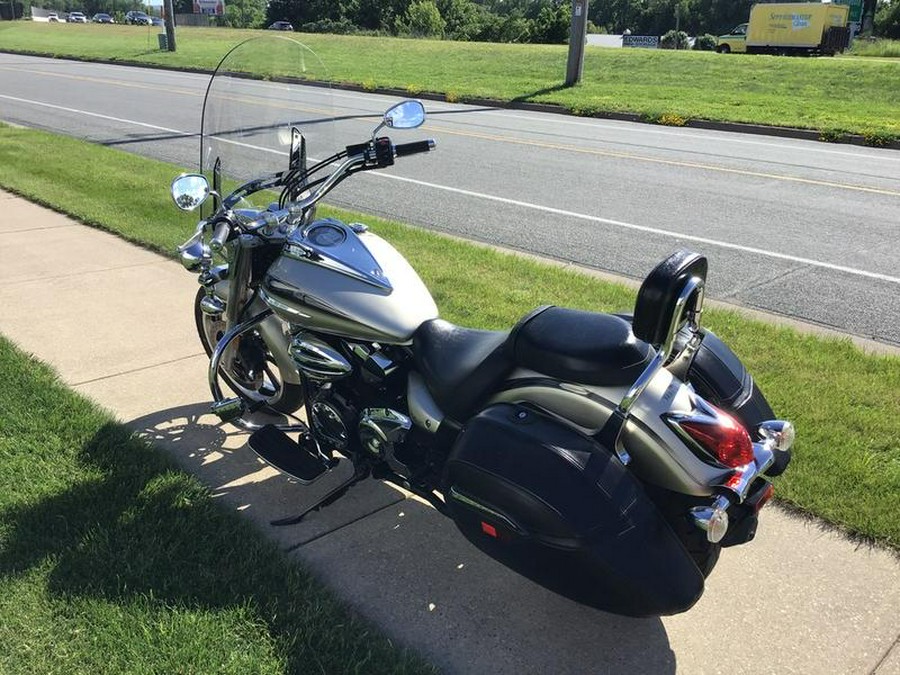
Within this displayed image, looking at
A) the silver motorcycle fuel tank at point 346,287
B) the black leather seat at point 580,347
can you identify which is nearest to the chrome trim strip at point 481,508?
the black leather seat at point 580,347

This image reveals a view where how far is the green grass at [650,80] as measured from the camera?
16203mm

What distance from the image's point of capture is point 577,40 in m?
20.7

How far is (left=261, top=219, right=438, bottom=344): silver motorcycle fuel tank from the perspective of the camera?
9.16ft

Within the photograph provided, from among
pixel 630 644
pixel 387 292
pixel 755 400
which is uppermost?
pixel 387 292

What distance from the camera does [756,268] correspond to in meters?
6.38

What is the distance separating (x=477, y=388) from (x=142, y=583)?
4.38 feet

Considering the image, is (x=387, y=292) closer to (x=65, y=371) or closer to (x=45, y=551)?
(x=45, y=551)

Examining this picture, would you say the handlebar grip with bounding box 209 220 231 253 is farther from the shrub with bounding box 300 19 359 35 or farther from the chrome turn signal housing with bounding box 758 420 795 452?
the shrub with bounding box 300 19 359 35

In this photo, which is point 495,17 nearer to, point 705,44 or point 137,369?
point 705,44

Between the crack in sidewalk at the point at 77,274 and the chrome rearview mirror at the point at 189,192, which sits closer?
the chrome rearview mirror at the point at 189,192

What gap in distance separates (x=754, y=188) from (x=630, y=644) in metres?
8.09

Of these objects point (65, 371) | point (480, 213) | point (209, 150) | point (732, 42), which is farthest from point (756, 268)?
point (732, 42)

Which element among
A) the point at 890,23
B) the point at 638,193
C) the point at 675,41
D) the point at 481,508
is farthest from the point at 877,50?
the point at 481,508

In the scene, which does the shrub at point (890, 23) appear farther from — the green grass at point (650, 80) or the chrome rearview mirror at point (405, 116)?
the chrome rearview mirror at point (405, 116)
